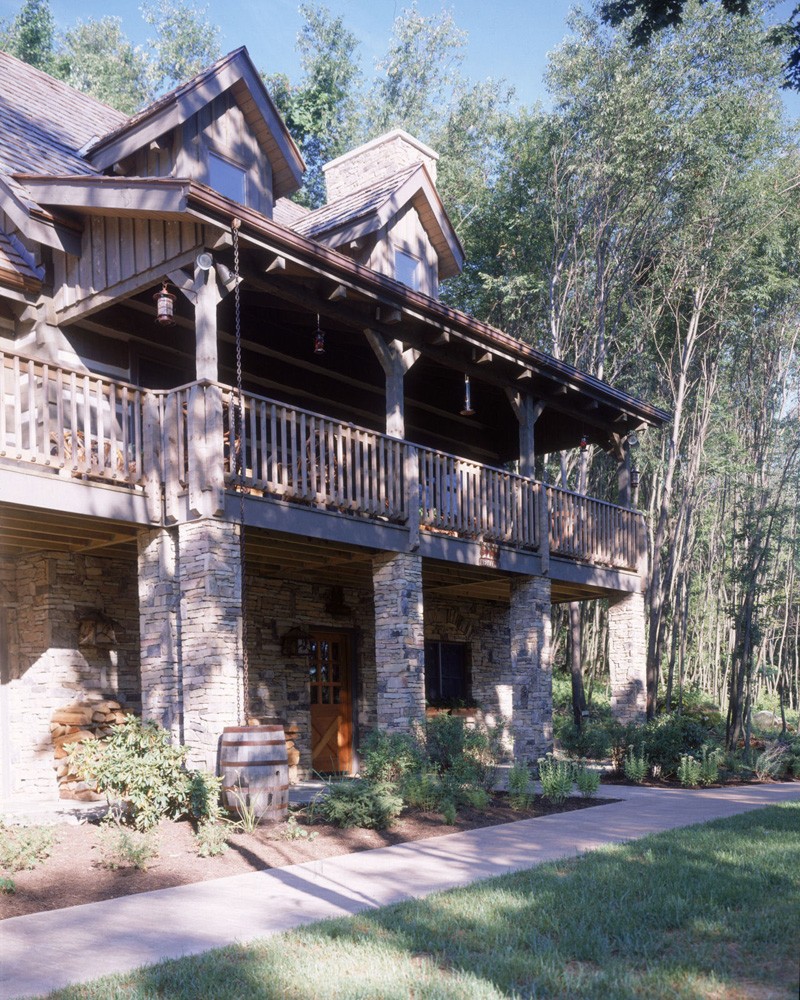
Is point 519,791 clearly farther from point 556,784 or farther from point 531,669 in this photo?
point 531,669

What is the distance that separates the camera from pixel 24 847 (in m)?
7.35

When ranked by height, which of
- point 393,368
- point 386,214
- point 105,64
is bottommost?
point 393,368

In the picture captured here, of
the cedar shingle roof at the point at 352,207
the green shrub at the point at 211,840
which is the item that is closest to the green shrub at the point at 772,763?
the green shrub at the point at 211,840

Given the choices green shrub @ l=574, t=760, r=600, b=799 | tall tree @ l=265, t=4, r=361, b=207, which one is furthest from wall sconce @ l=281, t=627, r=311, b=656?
tall tree @ l=265, t=4, r=361, b=207

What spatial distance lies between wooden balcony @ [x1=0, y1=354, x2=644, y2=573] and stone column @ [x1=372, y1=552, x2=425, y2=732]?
545 millimetres

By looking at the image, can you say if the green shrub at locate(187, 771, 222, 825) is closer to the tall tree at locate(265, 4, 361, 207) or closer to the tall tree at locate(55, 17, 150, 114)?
the tall tree at locate(265, 4, 361, 207)

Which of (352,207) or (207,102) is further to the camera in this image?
(352,207)

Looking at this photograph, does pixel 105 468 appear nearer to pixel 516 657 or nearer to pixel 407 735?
pixel 407 735

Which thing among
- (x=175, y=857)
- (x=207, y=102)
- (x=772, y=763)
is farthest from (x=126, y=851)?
(x=772, y=763)

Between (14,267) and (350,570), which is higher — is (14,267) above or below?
above

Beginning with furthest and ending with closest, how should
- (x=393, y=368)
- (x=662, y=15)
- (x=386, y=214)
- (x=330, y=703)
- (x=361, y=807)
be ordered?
(x=330, y=703), (x=386, y=214), (x=393, y=368), (x=361, y=807), (x=662, y=15)

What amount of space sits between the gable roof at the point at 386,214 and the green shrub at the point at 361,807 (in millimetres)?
8560

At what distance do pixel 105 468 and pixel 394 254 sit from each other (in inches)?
293

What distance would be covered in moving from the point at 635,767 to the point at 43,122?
471 inches
